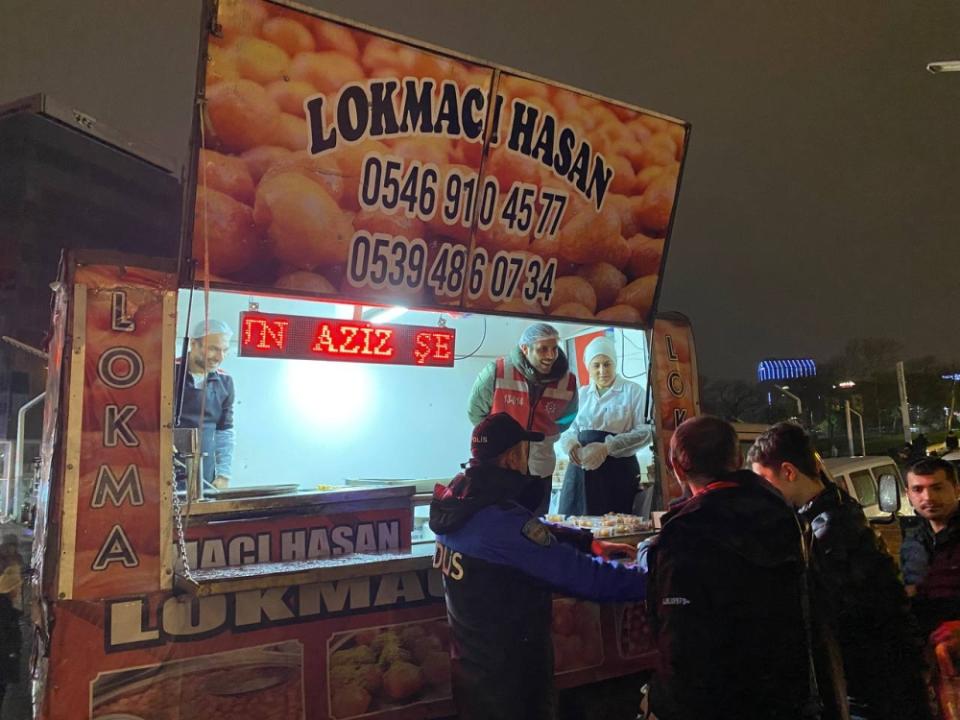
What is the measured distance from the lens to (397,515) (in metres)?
4.27

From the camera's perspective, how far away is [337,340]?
17.0 feet

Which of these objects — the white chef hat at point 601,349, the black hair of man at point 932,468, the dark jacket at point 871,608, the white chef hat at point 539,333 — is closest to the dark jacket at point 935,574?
the black hair of man at point 932,468

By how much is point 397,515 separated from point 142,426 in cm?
163

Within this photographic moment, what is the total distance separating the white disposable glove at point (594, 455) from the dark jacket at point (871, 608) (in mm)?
2927

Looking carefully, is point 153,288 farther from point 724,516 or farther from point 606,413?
point 606,413

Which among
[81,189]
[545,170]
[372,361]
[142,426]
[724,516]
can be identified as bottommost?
[724,516]

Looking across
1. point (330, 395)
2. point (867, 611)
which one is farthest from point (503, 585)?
point (330, 395)

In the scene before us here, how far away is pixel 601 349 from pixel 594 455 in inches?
40.0

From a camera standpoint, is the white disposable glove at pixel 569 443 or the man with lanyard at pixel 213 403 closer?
the man with lanyard at pixel 213 403

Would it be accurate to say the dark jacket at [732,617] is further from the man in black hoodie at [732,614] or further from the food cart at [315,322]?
the food cart at [315,322]

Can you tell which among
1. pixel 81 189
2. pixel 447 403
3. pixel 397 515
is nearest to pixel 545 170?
pixel 397 515

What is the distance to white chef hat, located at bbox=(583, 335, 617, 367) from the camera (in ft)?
20.4

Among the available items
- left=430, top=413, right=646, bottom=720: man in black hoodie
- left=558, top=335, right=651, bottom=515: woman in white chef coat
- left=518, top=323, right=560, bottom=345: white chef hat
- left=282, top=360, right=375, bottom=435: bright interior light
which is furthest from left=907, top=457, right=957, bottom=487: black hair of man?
left=282, top=360, right=375, bottom=435: bright interior light

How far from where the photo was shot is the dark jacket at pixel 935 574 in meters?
3.31
